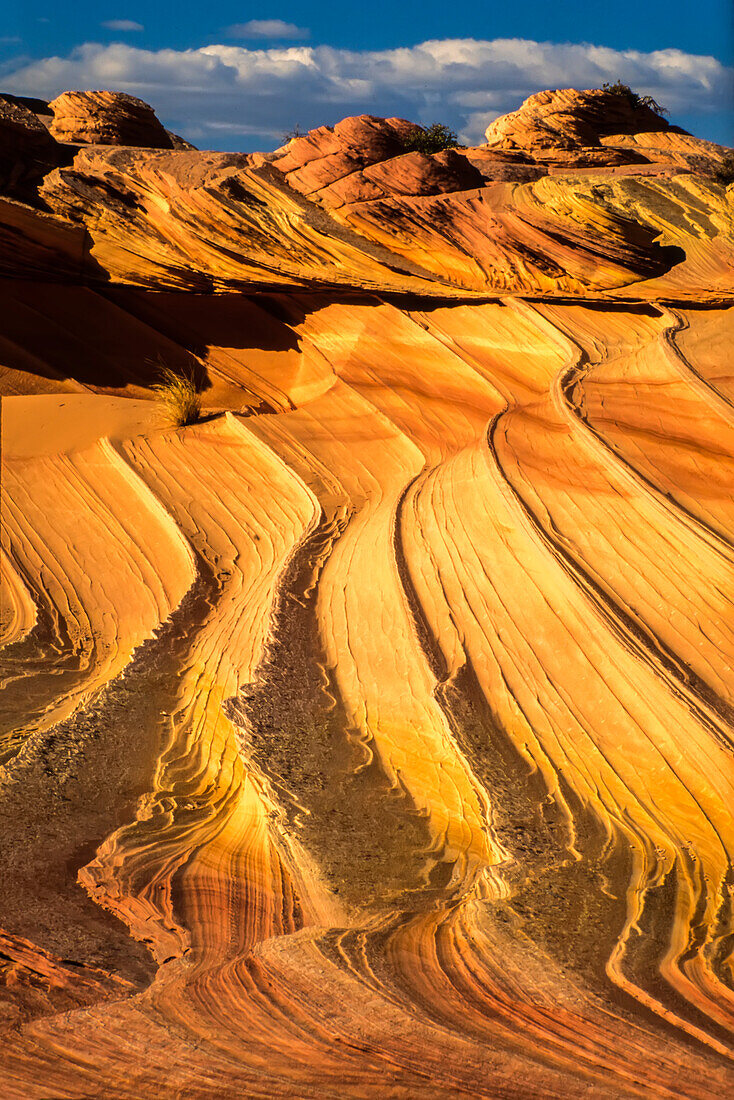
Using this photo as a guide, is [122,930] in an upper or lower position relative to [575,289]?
lower

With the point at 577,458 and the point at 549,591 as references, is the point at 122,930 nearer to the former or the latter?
the point at 549,591

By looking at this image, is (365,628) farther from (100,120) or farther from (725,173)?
(100,120)

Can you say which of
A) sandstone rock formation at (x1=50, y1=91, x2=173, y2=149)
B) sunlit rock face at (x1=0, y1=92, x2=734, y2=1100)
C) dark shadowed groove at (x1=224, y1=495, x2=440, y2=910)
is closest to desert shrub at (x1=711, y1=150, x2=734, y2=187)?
sunlit rock face at (x1=0, y1=92, x2=734, y2=1100)

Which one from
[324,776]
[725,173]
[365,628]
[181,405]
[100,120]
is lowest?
[324,776]

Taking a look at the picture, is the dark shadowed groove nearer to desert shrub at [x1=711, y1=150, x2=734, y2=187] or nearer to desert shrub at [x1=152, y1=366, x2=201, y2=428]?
desert shrub at [x1=152, y1=366, x2=201, y2=428]

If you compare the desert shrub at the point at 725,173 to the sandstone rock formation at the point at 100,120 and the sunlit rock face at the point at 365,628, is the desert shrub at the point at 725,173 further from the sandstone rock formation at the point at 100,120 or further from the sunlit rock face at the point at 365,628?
the sandstone rock formation at the point at 100,120

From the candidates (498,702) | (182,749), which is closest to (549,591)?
(498,702)

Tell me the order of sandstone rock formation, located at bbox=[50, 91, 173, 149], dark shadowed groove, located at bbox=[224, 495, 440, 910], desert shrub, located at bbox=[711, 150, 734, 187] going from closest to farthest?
dark shadowed groove, located at bbox=[224, 495, 440, 910], desert shrub, located at bbox=[711, 150, 734, 187], sandstone rock formation, located at bbox=[50, 91, 173, 149]

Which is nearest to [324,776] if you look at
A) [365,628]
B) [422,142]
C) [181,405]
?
[365,628]
